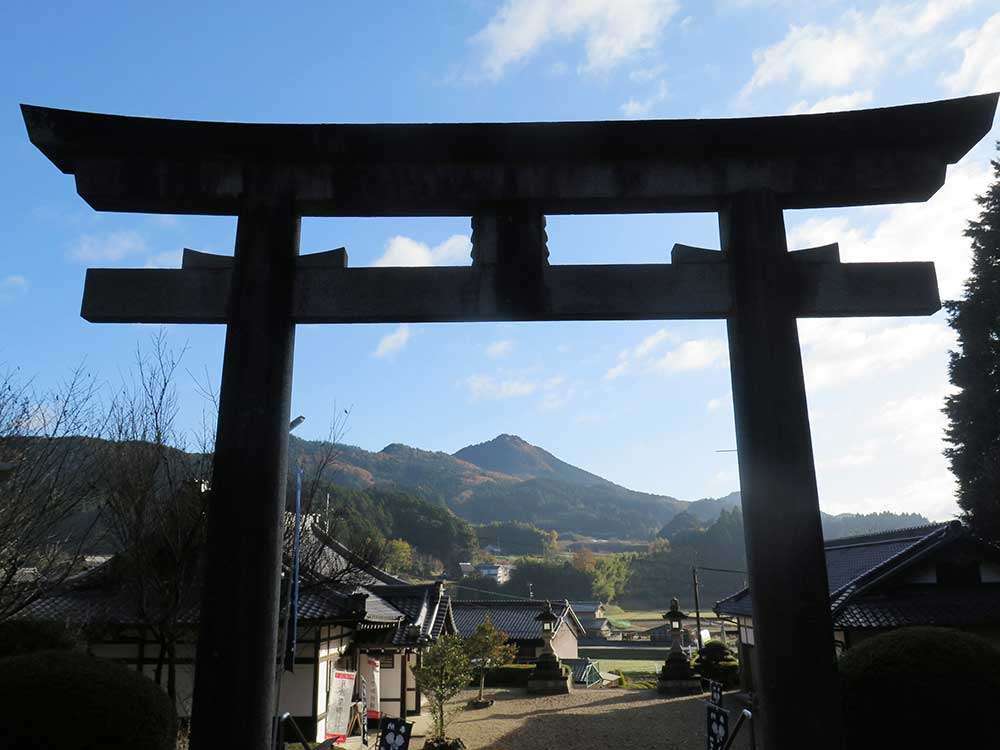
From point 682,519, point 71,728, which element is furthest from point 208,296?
point 682,519

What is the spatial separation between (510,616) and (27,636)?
1405 inches

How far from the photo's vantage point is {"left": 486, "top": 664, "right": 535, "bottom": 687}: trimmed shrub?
1348 inches

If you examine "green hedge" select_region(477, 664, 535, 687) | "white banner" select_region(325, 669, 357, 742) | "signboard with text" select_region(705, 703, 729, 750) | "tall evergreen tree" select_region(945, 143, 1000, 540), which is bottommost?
"green hedge" select_region(477, 664, 535, 687)

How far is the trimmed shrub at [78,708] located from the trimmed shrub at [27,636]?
4593 mm

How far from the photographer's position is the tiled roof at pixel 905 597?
16672mm

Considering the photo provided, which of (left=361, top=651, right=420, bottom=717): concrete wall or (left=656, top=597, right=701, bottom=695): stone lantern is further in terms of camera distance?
(left=656, top=597, right=701, bottom=695): stone lantern

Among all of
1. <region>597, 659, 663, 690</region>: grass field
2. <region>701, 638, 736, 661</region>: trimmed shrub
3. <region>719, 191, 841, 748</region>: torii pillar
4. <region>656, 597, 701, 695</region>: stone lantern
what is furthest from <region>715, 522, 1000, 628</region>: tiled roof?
<region>597, 659, 663, 690</region>: grass field

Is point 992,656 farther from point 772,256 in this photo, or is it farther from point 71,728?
point 71,728

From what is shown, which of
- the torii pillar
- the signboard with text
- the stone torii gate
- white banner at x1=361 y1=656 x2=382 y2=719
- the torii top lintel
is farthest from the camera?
white banner at x1=361 y1=656 x2=382 y2=719

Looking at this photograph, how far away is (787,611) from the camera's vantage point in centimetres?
455

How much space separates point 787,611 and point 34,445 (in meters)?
13.4

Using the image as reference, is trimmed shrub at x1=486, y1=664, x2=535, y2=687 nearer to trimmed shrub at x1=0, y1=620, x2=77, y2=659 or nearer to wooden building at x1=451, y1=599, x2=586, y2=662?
wooden building at x1=451, y1=599, x2=586, y2=662

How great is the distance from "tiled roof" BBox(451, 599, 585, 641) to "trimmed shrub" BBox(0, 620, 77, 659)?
104 ft

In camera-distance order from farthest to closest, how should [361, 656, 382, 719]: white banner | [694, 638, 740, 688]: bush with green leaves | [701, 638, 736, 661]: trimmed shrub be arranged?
1. [701, 638, 736, 661]: trimmed shrub
2. [694, 638, 740, 688]: bush with green leaves
3. [361, 656, 382, 719]: white banner
